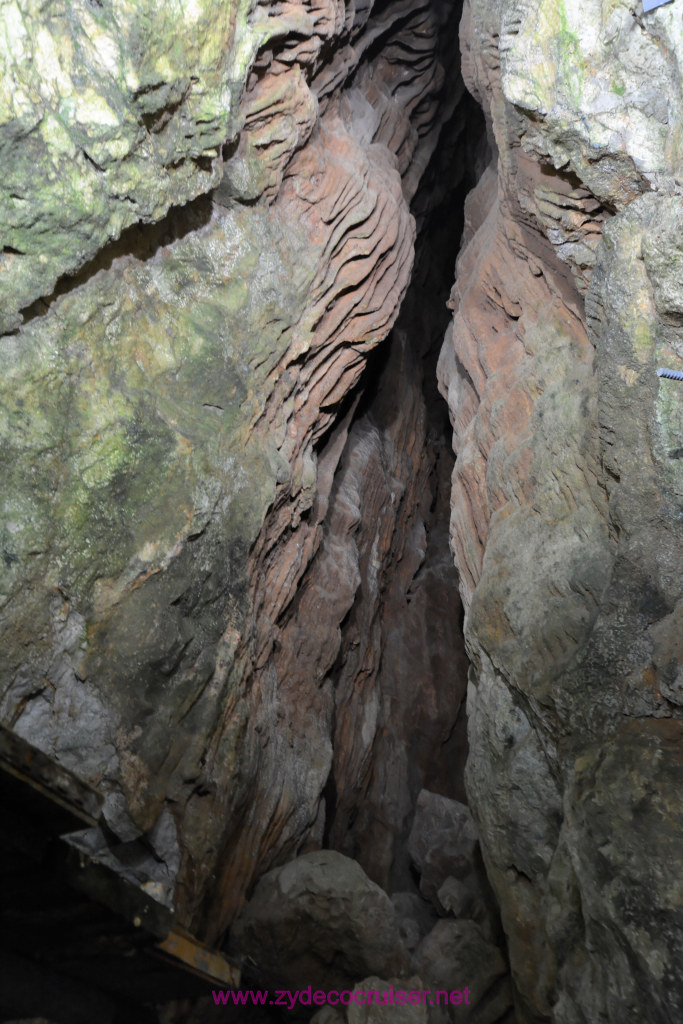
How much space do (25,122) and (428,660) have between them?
800 centimetres

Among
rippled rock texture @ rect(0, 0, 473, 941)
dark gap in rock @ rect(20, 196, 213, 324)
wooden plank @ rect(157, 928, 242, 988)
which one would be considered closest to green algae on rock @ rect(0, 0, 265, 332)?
rippled rock texture @ rect(0, 0, 473, 941)

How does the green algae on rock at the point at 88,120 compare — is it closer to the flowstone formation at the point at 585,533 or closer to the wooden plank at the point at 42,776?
the flowstone formation at the point at 585,533

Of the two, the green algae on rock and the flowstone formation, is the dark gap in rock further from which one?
the flowstone formation

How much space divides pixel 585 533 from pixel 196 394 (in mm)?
2693

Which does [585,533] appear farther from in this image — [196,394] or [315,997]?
[315,997]

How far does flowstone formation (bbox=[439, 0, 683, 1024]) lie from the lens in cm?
367

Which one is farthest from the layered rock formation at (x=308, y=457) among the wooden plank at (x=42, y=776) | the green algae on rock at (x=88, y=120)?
the wooden plank at (x=42, y=776)

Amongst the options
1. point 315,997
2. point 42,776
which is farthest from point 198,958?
point 315,997

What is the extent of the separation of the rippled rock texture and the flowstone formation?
1.64m

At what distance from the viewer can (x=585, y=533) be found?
15.1ft

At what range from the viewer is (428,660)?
1022cm

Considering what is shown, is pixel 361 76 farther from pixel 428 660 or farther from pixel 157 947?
pixel 157 947

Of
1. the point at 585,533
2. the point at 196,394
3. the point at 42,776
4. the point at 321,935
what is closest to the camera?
the point at 42,776

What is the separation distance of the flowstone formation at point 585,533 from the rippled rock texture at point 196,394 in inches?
64.4
